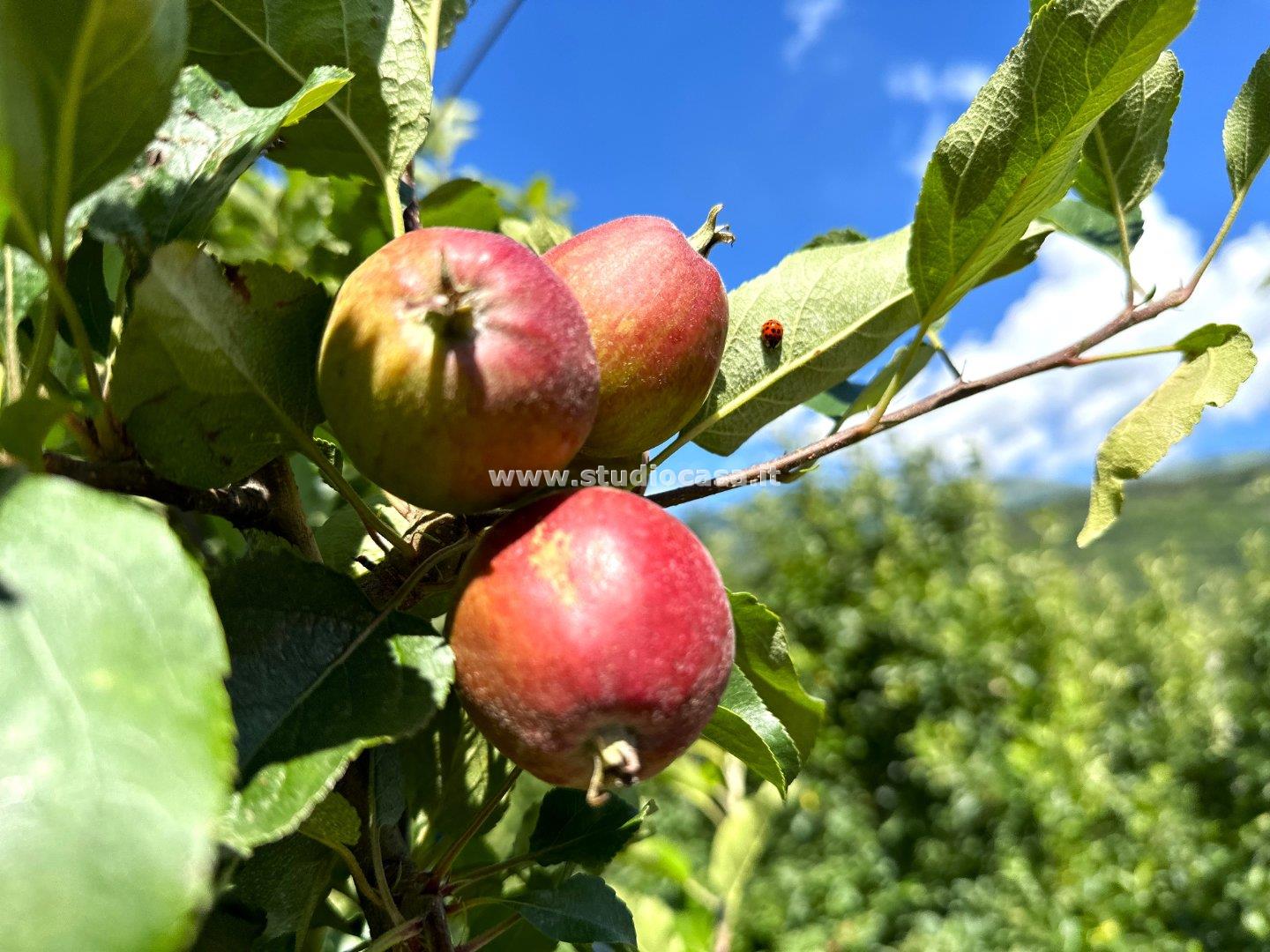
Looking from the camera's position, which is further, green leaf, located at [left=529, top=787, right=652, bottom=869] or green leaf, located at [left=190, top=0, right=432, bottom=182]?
green leaf, located at [left=529, top=787, right=652, bottom=869]

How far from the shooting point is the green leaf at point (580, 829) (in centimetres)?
94

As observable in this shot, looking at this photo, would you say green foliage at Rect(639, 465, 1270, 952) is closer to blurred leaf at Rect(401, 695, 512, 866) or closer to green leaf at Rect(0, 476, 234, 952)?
blurred leaf at Rect(401, 695, 512, 866)

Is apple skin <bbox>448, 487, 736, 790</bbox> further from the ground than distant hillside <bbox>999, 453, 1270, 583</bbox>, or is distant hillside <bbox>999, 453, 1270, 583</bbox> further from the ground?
apple skin <bbox>448, 487, 736, 790</bbox>

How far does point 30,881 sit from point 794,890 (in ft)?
15.0

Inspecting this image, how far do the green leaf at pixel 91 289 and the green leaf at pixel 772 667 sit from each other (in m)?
0.54

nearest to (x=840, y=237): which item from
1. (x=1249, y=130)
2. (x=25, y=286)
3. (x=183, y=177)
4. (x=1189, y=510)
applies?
(x=1249, y=130)

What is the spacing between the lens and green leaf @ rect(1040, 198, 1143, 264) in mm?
1090

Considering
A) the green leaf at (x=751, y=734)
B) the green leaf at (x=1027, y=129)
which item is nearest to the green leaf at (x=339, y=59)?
the green leaf at (x=1027, y=129)

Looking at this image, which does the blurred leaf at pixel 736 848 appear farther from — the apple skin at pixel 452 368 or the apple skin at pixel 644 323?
the apple skin at pixel 452 368

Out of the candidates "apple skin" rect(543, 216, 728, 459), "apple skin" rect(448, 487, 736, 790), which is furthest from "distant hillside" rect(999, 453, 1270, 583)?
"apple skin" rect(448, 487, 736, 790)

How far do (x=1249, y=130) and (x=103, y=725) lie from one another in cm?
111

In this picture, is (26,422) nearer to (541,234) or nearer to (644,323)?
(644,323)

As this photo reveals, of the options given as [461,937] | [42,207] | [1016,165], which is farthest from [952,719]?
[42,207]

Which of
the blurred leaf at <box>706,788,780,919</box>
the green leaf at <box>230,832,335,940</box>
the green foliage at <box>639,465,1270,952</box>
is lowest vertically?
the green foliage at <box>639,465,1270,952</box>
